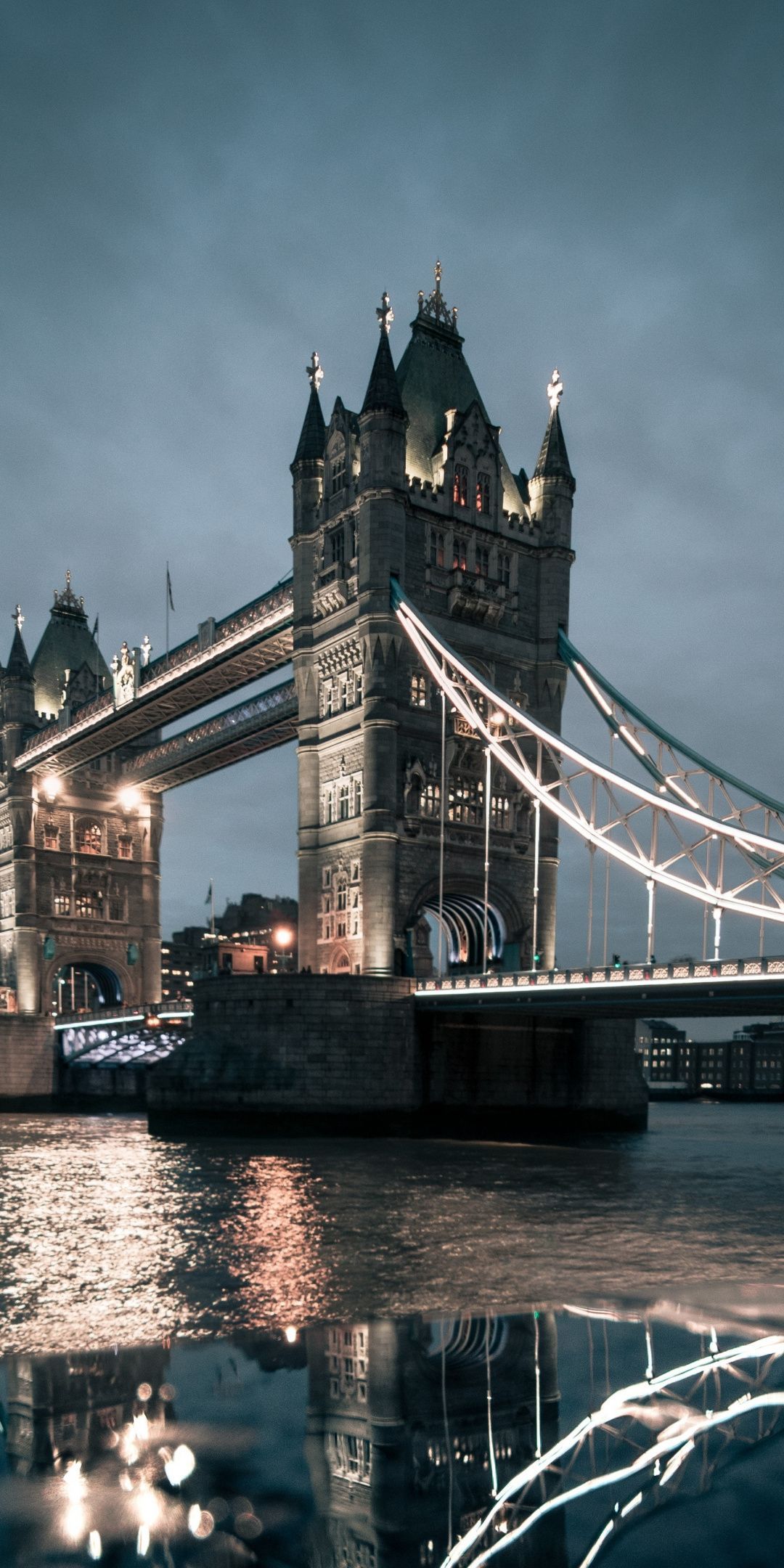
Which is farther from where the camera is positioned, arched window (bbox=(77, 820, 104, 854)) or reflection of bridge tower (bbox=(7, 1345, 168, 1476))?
arched window (bbox=(77, 820, 104, 854))

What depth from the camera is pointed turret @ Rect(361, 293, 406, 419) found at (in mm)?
44688

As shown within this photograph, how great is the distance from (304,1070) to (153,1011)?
22.6 metres

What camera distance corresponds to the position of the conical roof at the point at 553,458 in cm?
4988

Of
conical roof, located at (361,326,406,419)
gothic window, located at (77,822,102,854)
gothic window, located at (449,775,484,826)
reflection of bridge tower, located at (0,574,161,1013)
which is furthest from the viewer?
gothic window, located at (77,822,102,854)

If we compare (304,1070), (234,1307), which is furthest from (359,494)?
(234,1307)

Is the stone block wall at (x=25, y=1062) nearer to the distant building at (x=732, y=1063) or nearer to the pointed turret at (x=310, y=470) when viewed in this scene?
the pointed turret at (x=310, y=470)

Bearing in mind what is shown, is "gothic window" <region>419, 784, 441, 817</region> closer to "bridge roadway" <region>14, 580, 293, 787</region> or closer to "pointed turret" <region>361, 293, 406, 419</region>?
"bridge roadway" <region>14, 580, 293, 787</region>

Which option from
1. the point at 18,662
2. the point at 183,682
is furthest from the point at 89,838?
the point at 183,682

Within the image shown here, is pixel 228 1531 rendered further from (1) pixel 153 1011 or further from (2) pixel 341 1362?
(1) pixel 153 1011

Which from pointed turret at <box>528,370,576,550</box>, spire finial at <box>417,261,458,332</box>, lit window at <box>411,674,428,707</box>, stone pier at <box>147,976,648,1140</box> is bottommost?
stone pier at <box>147,976,648,1140</box>

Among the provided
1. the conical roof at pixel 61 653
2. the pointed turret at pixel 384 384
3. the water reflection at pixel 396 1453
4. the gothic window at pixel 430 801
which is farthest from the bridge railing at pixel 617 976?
the conical roof at pixel 61 653

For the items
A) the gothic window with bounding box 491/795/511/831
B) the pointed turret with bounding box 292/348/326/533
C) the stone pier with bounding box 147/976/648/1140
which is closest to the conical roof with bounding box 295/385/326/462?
the pointed turret with bounding box 292/348/326/533

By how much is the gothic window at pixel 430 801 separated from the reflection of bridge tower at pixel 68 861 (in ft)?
114

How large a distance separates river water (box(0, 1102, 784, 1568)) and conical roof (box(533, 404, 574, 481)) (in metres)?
33.5
